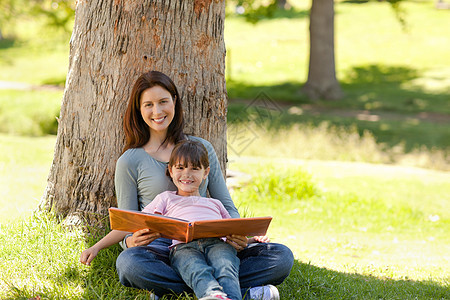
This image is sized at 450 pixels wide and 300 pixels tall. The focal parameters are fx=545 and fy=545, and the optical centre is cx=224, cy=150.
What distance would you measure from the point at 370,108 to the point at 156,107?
13.4 meters

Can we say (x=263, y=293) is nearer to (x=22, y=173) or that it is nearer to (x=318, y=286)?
(x=318, y=286)

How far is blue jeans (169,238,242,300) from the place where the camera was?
295cm

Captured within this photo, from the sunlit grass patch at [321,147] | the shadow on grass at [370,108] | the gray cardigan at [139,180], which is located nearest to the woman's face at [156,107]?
the gray cardigan at [139,180]

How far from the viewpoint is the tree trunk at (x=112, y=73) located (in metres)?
3.87

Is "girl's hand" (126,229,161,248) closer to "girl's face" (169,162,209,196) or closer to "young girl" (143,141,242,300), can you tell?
"young girl" (143,141,242,300)

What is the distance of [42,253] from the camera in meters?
3.71

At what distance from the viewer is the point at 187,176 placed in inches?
132

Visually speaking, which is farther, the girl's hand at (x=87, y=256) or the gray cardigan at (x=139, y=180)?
the gray cardigan at (x=139, y=180)

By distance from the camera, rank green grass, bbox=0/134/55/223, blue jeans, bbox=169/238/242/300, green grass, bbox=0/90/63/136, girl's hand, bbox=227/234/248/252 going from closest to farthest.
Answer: blue jeans, bbox=169/238/242/300 < girl's hand, bbox=227/234/248/252 < green grass, bbox=0/134/55/223 < green grass, bbox=0/90/63/136

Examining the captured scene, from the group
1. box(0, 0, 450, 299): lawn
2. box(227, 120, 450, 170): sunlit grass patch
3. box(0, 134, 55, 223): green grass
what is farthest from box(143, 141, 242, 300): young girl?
box(227, 120, 450, 170): sunlit grass patch

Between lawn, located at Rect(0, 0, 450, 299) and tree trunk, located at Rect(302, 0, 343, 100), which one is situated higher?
tree trunk, located at Rect(302, 0, 343, 100)

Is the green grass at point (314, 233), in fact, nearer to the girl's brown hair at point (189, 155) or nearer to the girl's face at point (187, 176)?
the girl's face at point (187, 176)

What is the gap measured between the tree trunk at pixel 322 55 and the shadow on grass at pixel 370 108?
0.43 metres

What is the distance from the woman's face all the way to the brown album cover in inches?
28.6
